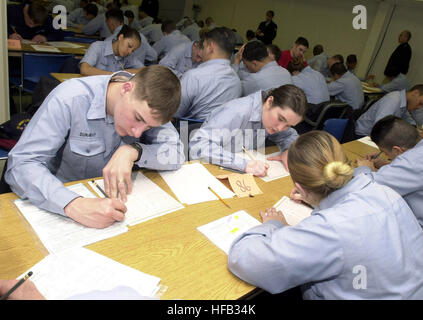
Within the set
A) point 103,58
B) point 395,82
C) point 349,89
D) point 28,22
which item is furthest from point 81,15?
point 395,82

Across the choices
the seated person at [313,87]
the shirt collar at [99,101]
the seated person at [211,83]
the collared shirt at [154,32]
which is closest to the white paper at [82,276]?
the shirt collar at [99,101]

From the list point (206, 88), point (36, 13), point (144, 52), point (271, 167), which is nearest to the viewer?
point (271, 167)

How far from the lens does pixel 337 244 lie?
3.18 ft

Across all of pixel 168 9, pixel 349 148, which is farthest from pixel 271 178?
pixel 168 9

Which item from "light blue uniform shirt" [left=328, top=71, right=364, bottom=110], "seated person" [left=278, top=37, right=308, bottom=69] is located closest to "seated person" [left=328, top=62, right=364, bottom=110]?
"light blue uniform shirt" [left=328, top=71, right=364, bottom=110]

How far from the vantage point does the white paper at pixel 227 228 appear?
122cm

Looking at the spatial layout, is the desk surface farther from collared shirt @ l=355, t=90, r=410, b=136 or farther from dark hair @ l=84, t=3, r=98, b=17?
dark hair @ l=84, t=3, r=98, b=17

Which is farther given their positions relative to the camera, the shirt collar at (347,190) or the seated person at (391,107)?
the seated person at (391,107)

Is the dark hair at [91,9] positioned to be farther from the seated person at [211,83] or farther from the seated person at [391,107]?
the seated person at [391,107]

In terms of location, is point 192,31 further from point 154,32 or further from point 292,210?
point 292,210

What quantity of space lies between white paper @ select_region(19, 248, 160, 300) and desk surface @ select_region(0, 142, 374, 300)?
0.10ft

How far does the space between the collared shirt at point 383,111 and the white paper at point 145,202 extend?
305 cm

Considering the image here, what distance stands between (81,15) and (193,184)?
652 cm
